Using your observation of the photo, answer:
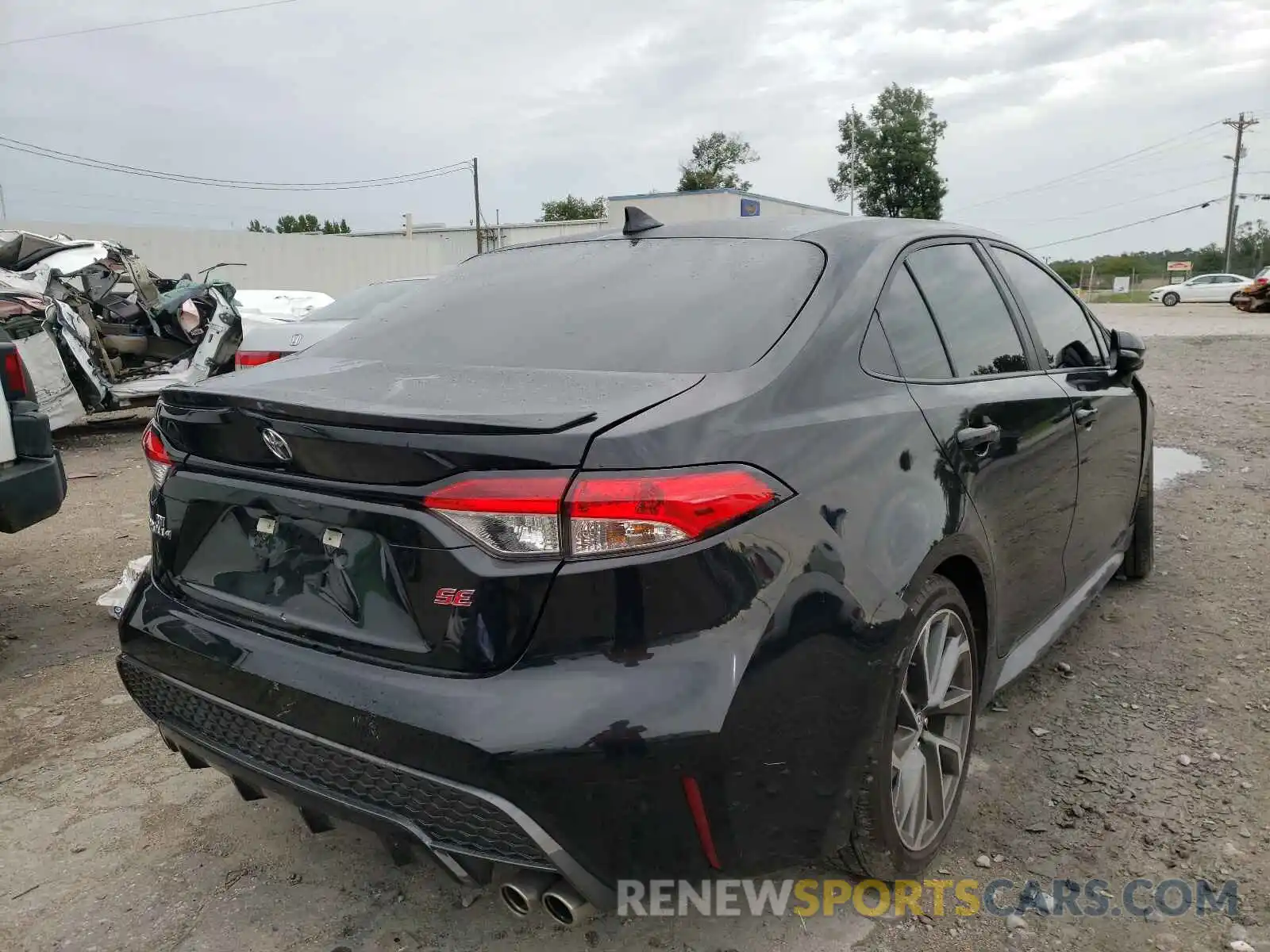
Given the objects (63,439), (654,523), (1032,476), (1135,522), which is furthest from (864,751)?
(63,439)

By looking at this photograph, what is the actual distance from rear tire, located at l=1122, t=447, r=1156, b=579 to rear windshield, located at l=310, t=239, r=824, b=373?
251 centimetres

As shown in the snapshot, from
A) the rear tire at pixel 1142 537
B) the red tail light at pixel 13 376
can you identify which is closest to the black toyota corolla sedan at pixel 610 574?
the rear tire at pixel 1142 537

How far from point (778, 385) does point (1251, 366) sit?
13917 mm

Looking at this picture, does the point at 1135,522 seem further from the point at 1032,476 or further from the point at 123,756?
the point at 123,756

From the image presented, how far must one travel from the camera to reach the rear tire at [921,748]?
1943 mm

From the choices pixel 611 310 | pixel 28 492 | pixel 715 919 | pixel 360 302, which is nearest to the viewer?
pixel 715 919

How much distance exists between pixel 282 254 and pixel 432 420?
1231 inches

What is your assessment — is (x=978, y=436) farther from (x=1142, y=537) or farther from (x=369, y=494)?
(x=1142, y=537)

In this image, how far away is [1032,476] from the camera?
2.67 meters

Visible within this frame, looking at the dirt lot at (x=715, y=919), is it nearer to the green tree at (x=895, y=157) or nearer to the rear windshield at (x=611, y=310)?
the rear windshield at (x=611, y=310)

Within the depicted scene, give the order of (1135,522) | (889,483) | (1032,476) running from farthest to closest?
(1135,522) → (1032,476) → (889,483)

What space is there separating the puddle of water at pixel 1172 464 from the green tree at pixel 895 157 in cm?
5006

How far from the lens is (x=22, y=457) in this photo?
3.83m

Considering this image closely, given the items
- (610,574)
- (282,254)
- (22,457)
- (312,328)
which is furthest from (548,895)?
(282,254)
